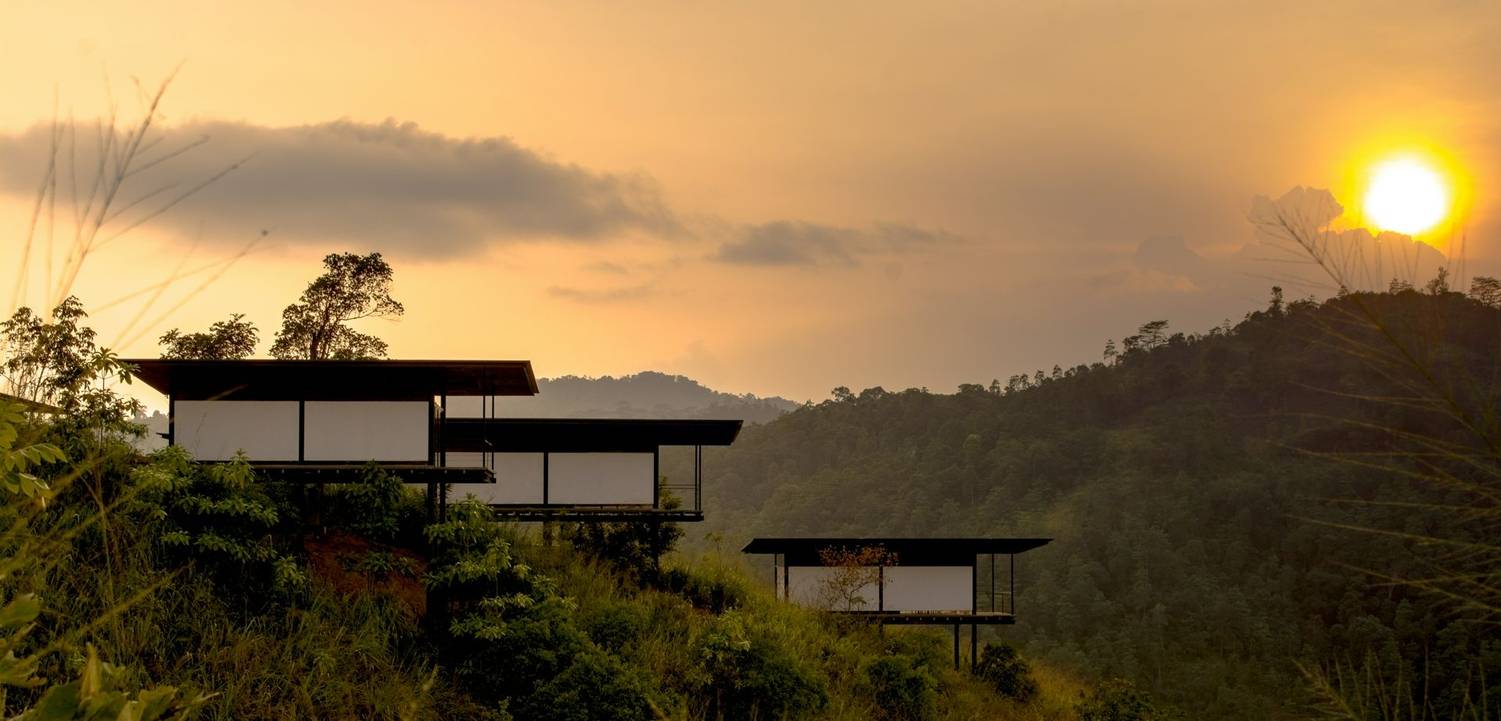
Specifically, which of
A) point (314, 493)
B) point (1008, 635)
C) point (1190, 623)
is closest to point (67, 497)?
point (314, 493)

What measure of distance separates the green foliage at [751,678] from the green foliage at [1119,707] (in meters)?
7.77

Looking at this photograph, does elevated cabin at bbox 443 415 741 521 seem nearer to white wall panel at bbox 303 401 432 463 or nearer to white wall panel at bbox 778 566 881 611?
white wall panel at bbox 778 566 881 611

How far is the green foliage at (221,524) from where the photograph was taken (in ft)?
65.1

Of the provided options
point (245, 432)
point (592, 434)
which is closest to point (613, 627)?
point (245, 432)

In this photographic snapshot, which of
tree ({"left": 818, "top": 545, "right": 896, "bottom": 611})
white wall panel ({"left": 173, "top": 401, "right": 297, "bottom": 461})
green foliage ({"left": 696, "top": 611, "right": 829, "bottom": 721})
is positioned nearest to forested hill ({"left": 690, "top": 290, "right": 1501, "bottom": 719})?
tree ({"left": 818, "top": 545, "right": 896, "bottom": 611})

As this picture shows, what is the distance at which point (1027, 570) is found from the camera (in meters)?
75.8

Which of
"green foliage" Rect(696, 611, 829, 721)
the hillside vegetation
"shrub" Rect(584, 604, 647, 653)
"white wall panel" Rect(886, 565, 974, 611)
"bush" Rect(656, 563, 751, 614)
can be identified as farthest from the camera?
"white wall panel" Rect(886, 565, 974, 611)

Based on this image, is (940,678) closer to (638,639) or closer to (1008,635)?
(638,639)

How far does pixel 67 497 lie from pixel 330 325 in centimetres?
1937

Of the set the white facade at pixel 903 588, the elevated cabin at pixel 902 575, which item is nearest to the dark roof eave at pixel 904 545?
the elevated cabin at pixel 902 575

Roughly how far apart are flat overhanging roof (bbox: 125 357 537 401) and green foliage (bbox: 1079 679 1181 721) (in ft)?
45.7

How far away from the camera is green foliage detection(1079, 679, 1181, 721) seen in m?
27.1

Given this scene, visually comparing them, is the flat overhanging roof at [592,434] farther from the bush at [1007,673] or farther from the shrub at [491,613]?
the bush at [1007,673]

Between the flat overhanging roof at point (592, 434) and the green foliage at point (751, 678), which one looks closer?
the green foliage at point (751, 678)
